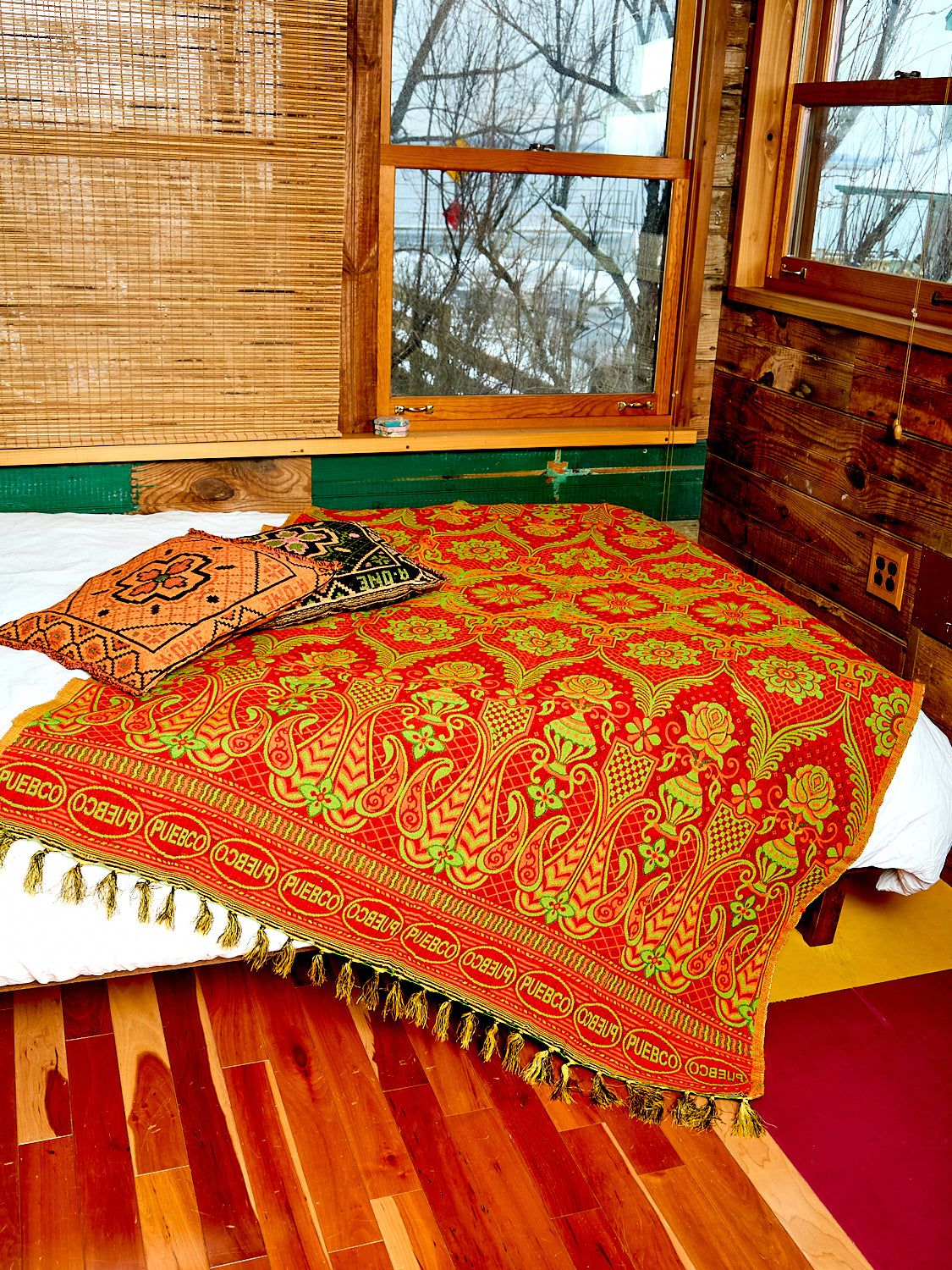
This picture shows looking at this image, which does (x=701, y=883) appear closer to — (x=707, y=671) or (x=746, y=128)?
(x=707, y=671)

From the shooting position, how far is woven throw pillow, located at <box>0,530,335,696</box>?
1955 mm

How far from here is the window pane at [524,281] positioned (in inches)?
124

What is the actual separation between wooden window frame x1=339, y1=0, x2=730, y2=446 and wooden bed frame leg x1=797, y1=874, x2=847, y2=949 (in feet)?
5.18

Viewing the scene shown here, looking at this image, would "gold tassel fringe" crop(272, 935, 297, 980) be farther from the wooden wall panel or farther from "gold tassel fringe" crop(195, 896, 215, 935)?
the wooden wall panel

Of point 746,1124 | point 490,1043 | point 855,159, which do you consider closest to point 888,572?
point 855,159

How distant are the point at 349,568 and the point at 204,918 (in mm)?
780

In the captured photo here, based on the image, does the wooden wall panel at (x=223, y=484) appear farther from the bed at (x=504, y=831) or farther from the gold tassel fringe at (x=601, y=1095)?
the gold tassel fringe at (x=601, y=1095)

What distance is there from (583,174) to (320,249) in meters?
0.78

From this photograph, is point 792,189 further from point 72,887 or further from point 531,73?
point 72,887

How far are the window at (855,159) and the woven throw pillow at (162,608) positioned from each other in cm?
159

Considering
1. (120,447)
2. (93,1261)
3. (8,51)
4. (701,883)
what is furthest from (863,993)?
(8,51)

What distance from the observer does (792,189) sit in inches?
126

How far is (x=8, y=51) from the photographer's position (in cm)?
265

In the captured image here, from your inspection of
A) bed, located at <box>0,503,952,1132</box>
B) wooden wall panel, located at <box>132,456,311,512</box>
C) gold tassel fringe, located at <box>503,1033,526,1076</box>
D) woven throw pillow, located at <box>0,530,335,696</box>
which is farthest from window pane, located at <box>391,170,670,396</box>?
gold tassel fringe, located at <box>503,1033,526,1076</box>
